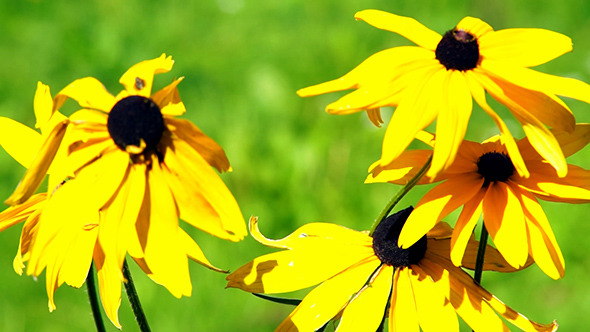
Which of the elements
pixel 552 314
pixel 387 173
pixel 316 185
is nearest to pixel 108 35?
pixel 316 185

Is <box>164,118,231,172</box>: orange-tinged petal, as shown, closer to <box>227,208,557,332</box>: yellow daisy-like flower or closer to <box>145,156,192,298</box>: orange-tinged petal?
<box>145,156,192,298</box>: orange-tinged petal

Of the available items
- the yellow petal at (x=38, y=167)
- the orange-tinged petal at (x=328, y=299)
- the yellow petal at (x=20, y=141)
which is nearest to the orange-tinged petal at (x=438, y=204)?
the orange-tinged petal at (x=328, y=299)

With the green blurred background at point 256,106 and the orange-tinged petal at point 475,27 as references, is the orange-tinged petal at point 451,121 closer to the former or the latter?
the orange-tinged petal at point 475,27

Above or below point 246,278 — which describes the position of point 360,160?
below

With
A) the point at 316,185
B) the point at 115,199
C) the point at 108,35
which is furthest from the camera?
the point at 108,35

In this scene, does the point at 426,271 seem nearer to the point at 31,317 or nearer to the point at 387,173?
the point at 387,173

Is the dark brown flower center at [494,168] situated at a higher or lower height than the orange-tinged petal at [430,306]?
higher
